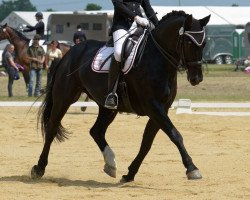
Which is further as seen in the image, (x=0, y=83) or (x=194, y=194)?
(x=0, y=83)

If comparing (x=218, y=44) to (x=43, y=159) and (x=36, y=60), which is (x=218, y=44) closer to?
(x=36, y=60)

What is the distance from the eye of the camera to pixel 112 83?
9.59 meters

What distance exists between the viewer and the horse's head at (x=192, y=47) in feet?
28.8

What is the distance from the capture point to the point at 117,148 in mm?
12789

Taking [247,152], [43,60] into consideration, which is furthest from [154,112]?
[43,60]

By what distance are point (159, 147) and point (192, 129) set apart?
2.64m

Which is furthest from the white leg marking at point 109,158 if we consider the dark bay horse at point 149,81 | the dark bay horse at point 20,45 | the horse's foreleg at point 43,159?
the dark bay horse at point 20,45

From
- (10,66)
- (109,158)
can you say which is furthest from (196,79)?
(10,66)

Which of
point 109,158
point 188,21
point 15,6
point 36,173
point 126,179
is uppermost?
point 188,21

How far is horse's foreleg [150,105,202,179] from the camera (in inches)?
341

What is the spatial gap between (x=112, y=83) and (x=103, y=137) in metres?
0.83

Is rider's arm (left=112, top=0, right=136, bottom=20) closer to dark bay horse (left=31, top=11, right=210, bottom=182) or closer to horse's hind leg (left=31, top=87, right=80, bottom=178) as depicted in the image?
dark bay horse (left=31, top=11, right=210, bottom=182)

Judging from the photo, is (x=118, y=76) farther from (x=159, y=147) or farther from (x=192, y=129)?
(x=192, y=129)

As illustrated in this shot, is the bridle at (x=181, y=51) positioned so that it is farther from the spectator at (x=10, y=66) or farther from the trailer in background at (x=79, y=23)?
the trailer in background at (x=79, y=23)
